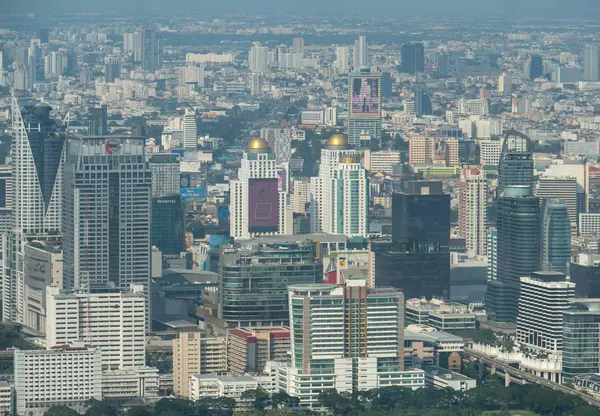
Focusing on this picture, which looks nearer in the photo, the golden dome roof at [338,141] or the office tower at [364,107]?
the golden dome roof at [338,141]

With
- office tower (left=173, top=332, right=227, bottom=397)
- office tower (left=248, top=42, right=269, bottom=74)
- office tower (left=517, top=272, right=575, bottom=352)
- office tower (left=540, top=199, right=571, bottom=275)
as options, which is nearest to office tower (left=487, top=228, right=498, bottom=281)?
office tower (left=540, top=199, right=571, bottom=275)

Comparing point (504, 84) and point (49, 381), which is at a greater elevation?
point (504, 84)

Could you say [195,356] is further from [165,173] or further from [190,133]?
[190,133]

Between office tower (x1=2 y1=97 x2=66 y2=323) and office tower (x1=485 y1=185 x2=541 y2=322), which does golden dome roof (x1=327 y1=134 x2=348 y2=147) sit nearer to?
office tower (x1=485 y1=185 x2=541 y2=322)

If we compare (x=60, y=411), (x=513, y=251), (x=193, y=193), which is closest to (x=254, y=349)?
(x=60, y=411)

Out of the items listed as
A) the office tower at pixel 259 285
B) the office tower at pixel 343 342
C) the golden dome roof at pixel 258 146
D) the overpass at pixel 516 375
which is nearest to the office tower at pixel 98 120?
the golden dome roof at pixel 258 146

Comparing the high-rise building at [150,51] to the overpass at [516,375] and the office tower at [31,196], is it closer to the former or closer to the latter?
the office tower at [31,196]
